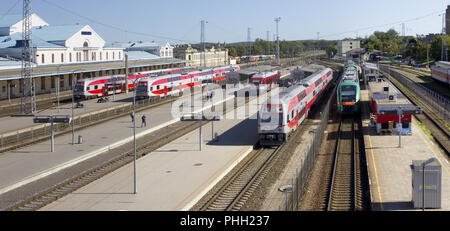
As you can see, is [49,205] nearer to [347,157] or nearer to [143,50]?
[347,157]

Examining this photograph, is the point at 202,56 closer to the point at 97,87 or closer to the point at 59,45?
the point at 59,45

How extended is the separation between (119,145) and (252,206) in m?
15.9

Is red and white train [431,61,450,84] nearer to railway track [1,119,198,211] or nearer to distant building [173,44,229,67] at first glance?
railway track [1,119,198,211]

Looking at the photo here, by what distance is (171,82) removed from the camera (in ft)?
212

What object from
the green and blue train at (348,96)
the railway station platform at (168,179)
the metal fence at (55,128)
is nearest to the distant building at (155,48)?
the metal fence at (55,128)

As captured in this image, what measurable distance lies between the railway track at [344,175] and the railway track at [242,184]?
11.3 ft

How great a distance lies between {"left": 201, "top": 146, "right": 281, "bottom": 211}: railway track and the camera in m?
19.8

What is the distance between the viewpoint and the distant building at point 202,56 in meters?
128

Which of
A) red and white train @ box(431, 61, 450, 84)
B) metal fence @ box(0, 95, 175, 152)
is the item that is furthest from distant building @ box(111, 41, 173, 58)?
red and white train @ box(431, 61, 450, 84)

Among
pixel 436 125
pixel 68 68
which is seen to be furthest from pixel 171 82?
pixel 436 125

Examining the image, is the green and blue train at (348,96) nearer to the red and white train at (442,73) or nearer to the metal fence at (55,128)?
the metal fence at (55,128)

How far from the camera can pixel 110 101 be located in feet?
191

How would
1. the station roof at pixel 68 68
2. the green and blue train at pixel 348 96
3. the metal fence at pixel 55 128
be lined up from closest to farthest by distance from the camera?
the metal fence at pixel 55 128
the green and blue train at pixel 348 96
the station roof at pixel 68 68
